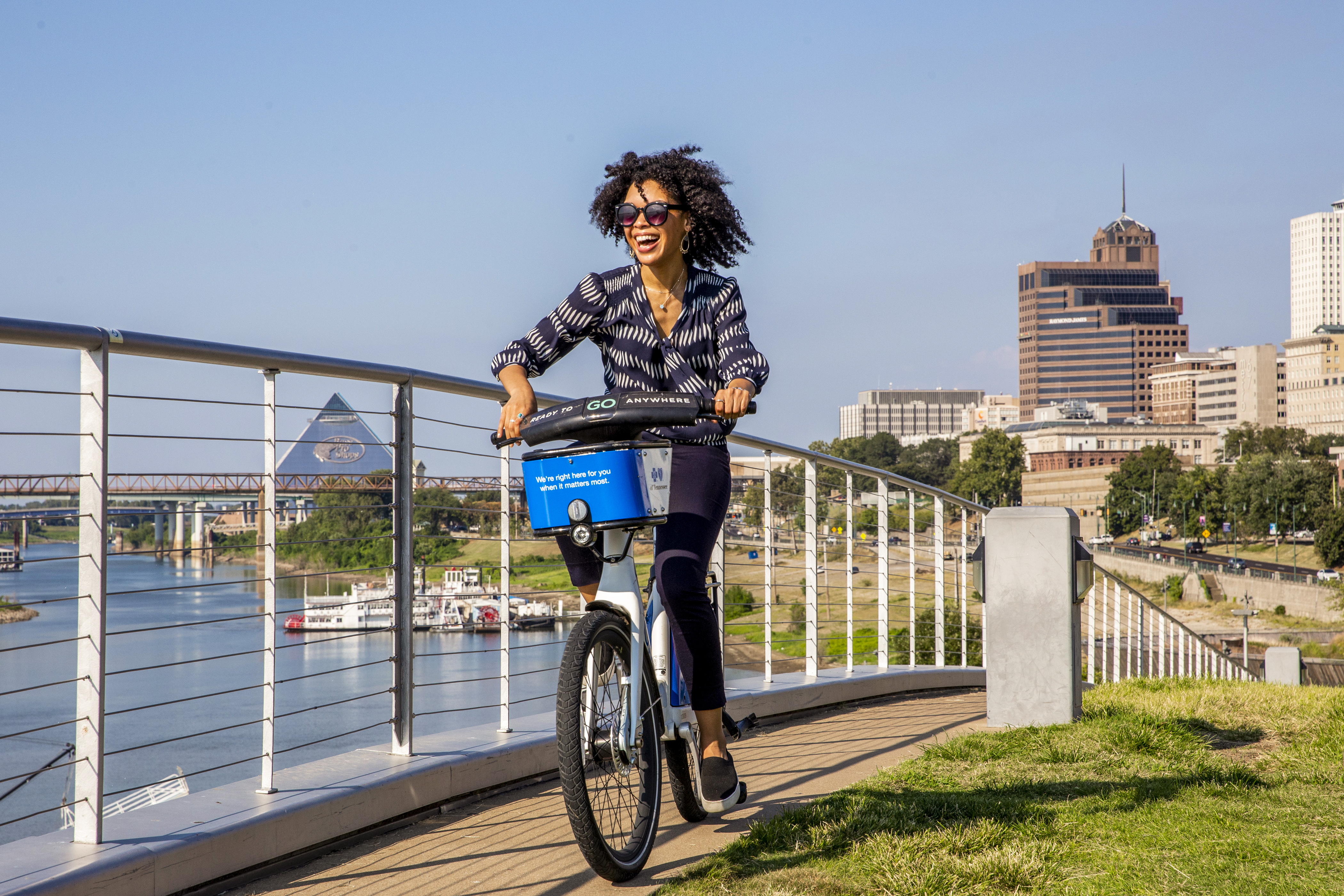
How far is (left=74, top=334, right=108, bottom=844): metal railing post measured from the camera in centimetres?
236

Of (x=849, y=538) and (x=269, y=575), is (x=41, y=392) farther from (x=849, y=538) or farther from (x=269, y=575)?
(x=849, y=538)

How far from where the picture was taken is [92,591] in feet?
7.82

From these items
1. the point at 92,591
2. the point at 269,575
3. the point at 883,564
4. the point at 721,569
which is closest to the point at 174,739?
the point at 269,575

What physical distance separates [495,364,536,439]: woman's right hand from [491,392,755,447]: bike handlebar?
0.20 ft

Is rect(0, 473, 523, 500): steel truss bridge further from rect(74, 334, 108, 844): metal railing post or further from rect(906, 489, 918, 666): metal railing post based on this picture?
rect(906, 489, 918, 666): metal railing post

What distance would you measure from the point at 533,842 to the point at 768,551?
2.31 meters

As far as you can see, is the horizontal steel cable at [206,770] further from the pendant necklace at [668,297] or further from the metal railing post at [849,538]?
the metal railing post at [849,538]

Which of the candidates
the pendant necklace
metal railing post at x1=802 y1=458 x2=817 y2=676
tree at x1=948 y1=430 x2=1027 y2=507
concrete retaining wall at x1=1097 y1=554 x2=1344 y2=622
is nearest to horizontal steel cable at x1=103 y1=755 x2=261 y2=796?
the pendant necklace

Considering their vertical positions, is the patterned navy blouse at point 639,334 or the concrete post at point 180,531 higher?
the patterned navy blouse at point 639,334

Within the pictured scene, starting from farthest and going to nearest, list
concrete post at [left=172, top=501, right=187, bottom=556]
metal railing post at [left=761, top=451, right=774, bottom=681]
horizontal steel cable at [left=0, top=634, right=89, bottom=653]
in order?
metal railing post at [left=761, top=451, right=774, bottom=681], concrete post at [left=172, top=501, right=187, bottom=556], horizontal steel cable at [left=0, top=634, right=89, bottom=653]

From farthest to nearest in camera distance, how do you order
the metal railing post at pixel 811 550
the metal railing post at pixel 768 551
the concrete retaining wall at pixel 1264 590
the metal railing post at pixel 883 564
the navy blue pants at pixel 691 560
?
the concrete retaining wall at pixel 1264 590
the metal railing post at pixel 883 564
the metal railing post at pixel 811 550
the metal railing post at pixel 768 551
the navy blue pants at pixel 691 560

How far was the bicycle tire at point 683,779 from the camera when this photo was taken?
3.02 meters

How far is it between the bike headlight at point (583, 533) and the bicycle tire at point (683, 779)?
642 millimetres

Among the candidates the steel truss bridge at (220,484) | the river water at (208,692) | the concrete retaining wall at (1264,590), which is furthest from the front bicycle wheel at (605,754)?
the concrete retaining wall at (1264,590)
